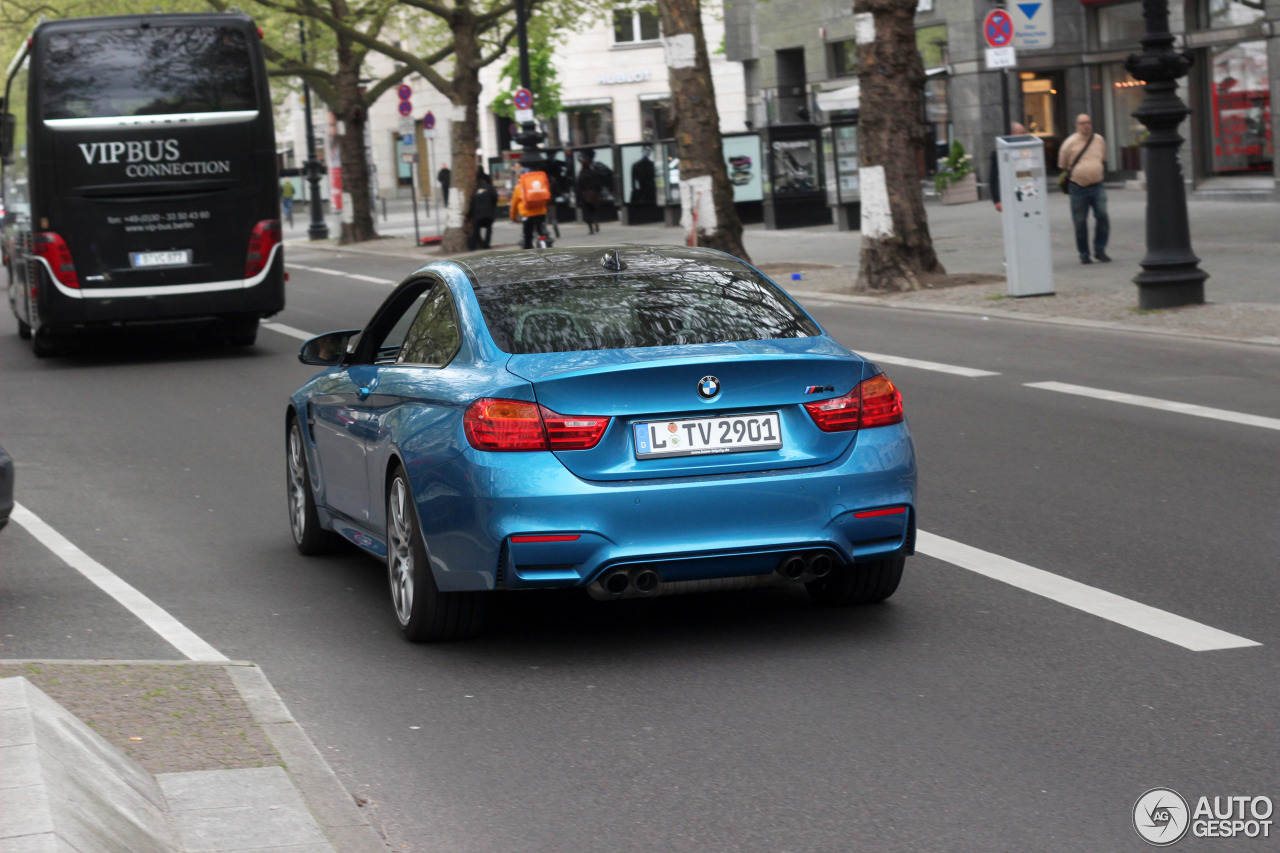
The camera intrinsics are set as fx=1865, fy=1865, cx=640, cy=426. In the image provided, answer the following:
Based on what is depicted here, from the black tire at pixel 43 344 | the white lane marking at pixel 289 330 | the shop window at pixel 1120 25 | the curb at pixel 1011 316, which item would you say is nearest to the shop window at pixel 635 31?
the shop window at pixel 1120 25

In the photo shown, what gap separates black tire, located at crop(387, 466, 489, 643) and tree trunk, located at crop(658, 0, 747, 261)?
18.2m

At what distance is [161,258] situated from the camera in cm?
1788

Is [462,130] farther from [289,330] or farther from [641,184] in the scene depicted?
[289,330]

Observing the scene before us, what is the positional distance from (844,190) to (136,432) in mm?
22138

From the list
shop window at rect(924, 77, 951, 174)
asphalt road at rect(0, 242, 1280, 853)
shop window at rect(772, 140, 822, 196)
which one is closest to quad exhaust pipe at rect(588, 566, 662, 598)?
asphalt road at rect(0, 242, 1280, 853)

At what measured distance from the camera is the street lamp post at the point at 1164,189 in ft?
54.2

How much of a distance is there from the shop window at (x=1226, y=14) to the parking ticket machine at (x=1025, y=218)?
1544 centimetres

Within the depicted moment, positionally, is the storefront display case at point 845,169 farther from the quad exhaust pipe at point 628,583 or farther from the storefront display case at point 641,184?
the quad exhaust pipe at point 628,583

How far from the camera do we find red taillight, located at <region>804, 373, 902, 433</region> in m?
6.07

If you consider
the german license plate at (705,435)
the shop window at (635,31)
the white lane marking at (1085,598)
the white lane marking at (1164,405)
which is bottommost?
Result: the white lane marking at (1085,598)

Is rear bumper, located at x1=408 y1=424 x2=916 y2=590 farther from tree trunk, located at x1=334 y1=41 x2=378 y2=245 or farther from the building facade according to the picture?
tree trunk, located at x1=334 y1=41 x2=378 y2=245

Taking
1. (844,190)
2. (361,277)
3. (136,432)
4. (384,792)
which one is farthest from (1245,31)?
(384,792)

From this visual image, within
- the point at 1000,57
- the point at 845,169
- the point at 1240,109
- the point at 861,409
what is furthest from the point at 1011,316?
the point at 1240,109

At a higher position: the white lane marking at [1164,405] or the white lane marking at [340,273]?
the white lane marking at [340,273]
